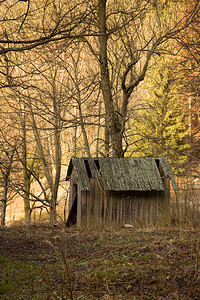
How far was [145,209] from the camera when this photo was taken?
44.5 ft

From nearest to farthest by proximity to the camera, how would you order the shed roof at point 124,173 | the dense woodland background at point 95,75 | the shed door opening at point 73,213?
the dense woodland background at point 95,75
the shed roof at point 124,173
the shed door opening at point 73,213

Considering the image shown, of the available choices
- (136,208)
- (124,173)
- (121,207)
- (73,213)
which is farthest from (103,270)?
(73,213)

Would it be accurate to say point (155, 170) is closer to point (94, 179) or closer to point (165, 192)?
point (165, 192)

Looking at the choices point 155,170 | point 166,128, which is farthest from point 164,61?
point 155,170

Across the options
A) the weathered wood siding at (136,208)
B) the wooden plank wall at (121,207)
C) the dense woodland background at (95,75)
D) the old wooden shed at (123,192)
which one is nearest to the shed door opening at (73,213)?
the old wooden shed at (123,192)

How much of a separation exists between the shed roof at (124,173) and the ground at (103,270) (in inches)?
195

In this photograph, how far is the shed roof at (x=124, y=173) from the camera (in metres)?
12.9

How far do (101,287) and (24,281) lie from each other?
1474 mm

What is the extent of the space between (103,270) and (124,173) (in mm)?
7903

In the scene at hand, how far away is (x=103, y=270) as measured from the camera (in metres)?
5.47

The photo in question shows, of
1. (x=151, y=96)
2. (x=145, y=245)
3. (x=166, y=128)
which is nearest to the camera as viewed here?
(x=145, y=245)

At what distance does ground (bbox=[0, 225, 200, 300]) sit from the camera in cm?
452

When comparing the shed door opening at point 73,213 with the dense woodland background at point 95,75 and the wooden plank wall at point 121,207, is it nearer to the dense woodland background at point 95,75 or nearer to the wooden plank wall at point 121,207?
the wooden plank wall at point 121,207

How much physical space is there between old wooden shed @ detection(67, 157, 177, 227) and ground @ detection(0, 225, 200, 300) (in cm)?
519
